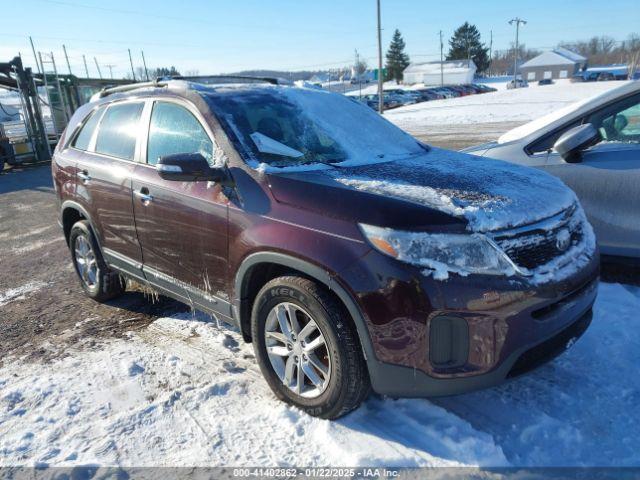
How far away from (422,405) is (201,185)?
5.92ft

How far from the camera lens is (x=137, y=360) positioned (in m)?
3.43

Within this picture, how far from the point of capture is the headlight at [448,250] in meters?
2.21

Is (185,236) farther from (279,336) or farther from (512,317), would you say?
(512,317)

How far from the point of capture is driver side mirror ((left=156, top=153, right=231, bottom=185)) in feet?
9.07

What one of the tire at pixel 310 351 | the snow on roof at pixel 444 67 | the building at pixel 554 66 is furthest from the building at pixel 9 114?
the building at pixel 554 66

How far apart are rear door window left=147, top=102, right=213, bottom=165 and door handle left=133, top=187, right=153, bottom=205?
21 centimetres

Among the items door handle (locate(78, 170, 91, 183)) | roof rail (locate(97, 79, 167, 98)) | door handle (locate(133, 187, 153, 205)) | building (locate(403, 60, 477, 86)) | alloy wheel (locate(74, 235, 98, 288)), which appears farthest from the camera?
building (locate(403, 60, 477, 86))

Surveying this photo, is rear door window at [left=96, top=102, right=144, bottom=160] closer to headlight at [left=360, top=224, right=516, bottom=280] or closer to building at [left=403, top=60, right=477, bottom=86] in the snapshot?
headlight at [left=360, top=224, right=516, bottom=280]

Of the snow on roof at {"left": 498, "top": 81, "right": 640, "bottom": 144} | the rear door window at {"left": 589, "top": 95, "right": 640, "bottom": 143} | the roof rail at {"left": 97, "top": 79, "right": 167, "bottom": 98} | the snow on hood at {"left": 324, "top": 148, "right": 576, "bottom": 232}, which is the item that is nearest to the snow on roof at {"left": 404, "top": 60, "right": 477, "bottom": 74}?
the snow on roof at {"left": 498, "top": 81, "right": 640, "bottom": 144}

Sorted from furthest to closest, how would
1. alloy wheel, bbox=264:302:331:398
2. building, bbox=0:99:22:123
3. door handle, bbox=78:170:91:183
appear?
building, bbox=0:99:22:123, door handle, bbox=78:170:91:183, alloy wheel, bbox=264:302:331:398

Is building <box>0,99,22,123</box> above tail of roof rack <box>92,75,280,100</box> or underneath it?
underneath

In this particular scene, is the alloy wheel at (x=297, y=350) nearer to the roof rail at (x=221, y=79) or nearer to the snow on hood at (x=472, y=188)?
the snow on hood at (x=472, y=188)

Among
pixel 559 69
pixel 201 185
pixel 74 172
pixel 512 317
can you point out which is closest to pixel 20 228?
pixel 74 172

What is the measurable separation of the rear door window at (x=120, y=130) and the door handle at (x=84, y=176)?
0.21 metres
